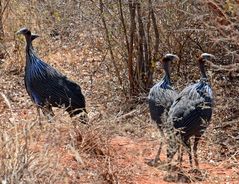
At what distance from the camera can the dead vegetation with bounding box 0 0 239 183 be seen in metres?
5.12

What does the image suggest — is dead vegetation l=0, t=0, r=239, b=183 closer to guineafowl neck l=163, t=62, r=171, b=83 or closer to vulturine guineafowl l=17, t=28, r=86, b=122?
vulturine guineafowl l=17, t=28, r=86, b=122

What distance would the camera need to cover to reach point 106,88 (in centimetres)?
953

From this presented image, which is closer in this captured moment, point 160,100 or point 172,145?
point 172,145

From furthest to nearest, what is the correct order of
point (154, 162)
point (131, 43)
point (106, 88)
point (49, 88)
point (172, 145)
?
point (106, 88)
point (131, 43)
point (49, 88)
point (154, 162)
point (172, 145)

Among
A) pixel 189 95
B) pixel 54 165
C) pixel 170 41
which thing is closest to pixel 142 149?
pixel 189 95

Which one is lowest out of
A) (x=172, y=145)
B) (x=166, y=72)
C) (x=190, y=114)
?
(x=172, y=145)

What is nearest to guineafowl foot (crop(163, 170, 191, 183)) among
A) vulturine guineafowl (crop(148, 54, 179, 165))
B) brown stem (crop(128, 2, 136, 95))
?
vulturine guineafowl (crop(148, 54, 179, 165))

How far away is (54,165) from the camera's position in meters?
4.90

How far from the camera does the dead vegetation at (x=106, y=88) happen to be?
512 cm

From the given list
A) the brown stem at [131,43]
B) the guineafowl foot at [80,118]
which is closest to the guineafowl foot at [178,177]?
the guineafowl foot at [80,118]

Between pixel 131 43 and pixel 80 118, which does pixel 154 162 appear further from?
pixel 131 43

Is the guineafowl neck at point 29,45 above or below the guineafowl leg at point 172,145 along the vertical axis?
above

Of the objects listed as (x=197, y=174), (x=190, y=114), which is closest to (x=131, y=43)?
(x=190, y=114)

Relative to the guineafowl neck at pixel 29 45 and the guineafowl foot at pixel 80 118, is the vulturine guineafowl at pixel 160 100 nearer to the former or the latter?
the guineafowl foot at pixel 80 118
